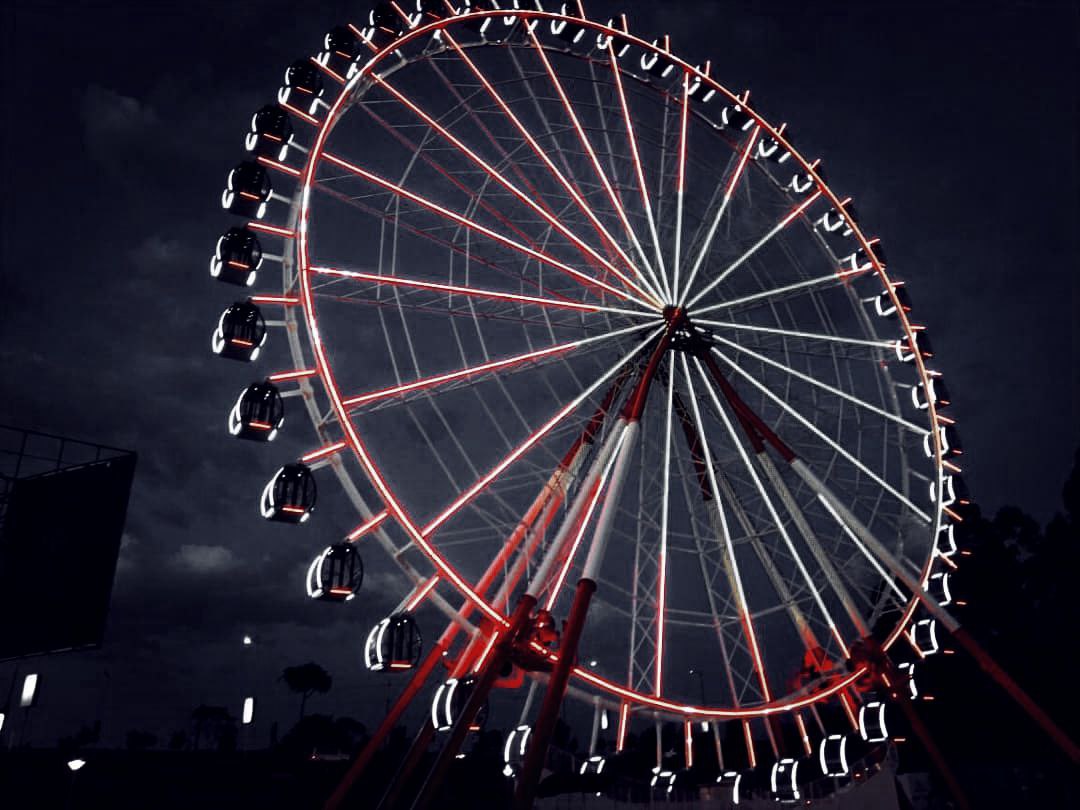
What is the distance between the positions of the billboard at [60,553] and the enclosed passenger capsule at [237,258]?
3.90 m

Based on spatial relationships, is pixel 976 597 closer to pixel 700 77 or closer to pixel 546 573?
pixel 700 77

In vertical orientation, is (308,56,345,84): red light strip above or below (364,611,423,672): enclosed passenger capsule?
above

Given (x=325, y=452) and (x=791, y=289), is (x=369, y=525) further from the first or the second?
(x=791, y=289)

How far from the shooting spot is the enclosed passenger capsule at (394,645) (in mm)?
12164

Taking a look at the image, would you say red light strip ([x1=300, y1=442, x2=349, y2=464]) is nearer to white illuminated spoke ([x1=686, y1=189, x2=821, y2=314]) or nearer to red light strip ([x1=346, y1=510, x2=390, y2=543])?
red light strip ([x1=346, y1=510, x2=390, y2=543])

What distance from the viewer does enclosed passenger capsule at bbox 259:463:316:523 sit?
1252cm

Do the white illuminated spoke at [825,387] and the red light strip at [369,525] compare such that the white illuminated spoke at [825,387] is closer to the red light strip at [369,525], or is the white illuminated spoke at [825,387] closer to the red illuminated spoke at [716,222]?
the red illuminated spoke at [716,222]

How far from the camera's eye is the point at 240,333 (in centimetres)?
1353

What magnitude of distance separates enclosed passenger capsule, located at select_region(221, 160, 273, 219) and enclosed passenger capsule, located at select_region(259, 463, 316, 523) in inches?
175

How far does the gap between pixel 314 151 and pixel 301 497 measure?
5670mm

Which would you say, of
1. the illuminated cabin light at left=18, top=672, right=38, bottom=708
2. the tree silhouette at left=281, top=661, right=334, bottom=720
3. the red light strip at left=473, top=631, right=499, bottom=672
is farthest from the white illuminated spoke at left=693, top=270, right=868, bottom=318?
the tree silhouette at left=281, top=661, right=334, bottom=720

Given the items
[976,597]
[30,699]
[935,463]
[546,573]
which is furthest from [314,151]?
[976,597]

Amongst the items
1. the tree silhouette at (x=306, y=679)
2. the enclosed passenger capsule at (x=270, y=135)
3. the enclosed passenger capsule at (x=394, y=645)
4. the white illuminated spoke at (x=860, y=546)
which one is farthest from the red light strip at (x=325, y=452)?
the tree silhouette at (x=306, y=679)

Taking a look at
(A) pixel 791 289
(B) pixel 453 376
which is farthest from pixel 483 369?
(A) pixel 791 289
